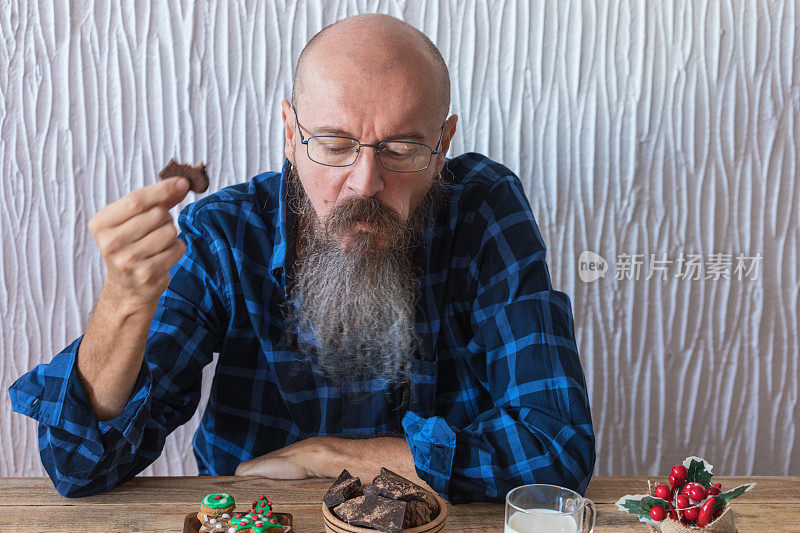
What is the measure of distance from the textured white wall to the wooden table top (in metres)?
0.67

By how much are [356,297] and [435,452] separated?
1.27 feet

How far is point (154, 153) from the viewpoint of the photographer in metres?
1.74

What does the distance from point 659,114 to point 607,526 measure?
1059 millimetres

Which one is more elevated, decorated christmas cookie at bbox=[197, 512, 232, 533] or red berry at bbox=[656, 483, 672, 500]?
red berry at bbox=[656, 483, 672, 500]

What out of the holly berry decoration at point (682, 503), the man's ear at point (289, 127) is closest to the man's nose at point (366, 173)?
the man's ear at point (289, 127)

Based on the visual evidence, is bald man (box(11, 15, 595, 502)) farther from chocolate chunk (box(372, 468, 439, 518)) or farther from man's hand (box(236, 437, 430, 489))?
chocolate chunk (box(372, 468, 439, 518))

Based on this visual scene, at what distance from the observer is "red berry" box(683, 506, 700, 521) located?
0.89 metres

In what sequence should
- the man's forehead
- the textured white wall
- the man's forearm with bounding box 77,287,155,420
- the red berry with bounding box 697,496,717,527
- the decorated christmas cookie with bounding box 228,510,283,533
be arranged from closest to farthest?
1. the red berry with bounding box 697,496,717,527
2. the decorated christmas cookie with bounding box 228,510,283,533
3. the man's forearm with bounding box 77,287,155,420
4. the man's forehead
5. the textured white wall

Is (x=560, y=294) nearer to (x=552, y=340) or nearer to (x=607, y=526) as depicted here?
(x=552, y=340)

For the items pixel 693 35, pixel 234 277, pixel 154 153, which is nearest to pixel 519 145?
pixel 693 35

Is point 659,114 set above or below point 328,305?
above

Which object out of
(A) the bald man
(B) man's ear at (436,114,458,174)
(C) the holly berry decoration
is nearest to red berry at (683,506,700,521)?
(C) the holly berry decoration

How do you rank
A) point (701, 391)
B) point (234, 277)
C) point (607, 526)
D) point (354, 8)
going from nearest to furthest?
point (607, 526), point (234, 277), point (354, 8), point (701, 391)

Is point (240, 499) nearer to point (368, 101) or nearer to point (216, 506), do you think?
point (216, 506)
